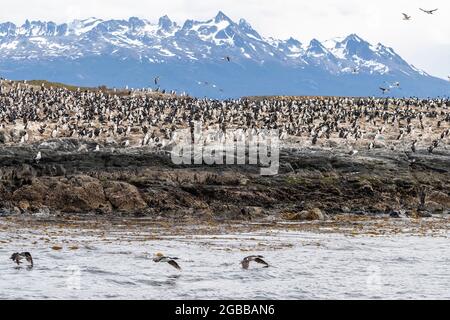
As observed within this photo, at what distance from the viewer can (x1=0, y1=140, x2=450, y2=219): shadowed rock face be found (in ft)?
159

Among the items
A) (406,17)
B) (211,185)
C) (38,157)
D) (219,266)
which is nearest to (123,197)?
(211,185)

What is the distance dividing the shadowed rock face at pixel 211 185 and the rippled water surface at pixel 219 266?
31.5 feet

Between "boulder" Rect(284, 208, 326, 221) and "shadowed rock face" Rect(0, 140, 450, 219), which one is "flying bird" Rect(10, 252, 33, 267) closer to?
"shadowed rock face" Rect(0, 140, 450, 219)

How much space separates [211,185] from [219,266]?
2435 cm

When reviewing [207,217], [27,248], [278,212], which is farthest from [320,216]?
[27,248]

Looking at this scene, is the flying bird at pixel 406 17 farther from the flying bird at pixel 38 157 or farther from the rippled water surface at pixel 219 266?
the flying bird at pixel 38 157

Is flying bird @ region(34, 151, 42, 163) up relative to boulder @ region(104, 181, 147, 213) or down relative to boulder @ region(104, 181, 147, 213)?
up

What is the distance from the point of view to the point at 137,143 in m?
68.4

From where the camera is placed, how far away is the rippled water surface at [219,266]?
23.3 meters

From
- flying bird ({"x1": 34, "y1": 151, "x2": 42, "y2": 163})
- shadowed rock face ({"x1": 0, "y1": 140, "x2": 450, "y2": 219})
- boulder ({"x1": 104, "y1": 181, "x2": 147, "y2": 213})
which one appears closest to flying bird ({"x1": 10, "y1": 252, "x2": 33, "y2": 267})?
shadowed rock face ({"x1": 0, "y1": 140, "x2": 450, "y2": 219})

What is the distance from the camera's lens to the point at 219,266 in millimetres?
27750

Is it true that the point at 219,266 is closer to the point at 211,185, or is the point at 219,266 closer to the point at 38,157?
the point at 211,185

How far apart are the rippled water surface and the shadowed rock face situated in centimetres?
959

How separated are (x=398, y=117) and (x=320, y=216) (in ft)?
140
